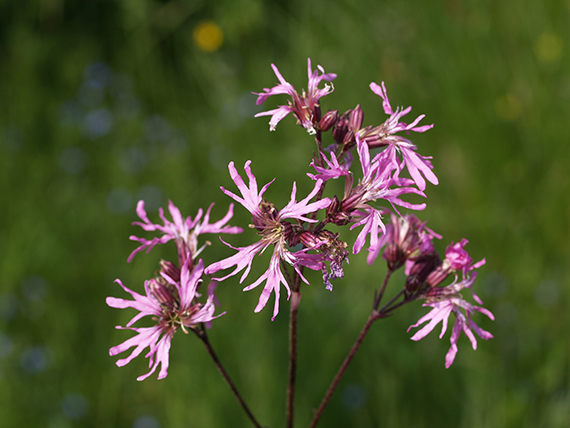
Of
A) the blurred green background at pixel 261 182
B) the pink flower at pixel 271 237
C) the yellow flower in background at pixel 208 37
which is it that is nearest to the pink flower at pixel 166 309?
the pink flower at pixel 271 237

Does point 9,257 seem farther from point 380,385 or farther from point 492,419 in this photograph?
point 492,419

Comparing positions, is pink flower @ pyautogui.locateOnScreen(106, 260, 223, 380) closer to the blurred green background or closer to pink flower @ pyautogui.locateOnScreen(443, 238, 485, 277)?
pink flower @ pyautogui.locateOnScreen(443, 238, 485, 277)

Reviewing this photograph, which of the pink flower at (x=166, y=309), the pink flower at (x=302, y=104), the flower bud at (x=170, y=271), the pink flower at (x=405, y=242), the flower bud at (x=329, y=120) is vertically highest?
the pink flower at (x=302, y=104)

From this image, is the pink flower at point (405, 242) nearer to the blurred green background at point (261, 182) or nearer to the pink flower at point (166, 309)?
the pink flower at point (166, 309)

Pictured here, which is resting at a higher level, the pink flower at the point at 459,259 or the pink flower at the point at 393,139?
the pink flower at the point at 393,139

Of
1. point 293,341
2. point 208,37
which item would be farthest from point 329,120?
point 208,37

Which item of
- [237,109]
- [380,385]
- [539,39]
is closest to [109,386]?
[380,385]
